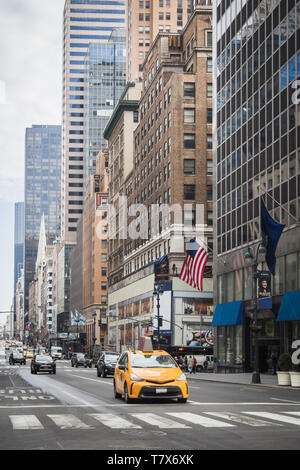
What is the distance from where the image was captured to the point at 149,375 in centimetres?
2098

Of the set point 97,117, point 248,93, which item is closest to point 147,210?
point 248,93

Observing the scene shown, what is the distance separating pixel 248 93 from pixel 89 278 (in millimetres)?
109165

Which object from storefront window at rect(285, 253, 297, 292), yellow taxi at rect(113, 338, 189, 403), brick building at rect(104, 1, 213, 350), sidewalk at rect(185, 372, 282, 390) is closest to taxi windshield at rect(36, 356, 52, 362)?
sidewalk at rect(185, 372, 282, 390)

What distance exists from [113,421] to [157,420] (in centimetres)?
101

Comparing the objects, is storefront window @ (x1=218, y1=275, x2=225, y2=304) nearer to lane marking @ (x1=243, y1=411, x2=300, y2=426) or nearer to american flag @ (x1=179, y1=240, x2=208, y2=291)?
american flag @ (x1=179, y1=240, x2=208, y2=291)

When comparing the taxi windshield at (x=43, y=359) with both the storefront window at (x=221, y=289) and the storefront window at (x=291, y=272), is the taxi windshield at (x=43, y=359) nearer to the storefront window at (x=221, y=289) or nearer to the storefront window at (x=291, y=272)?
the storefront window at (x=221, y=289)

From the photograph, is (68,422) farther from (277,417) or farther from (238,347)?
(238,347)

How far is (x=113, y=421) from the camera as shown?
16.2m

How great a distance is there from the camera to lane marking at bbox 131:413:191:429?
15.1m

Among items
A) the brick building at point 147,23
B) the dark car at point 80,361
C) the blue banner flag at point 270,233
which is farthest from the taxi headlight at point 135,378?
the brick building at point 147,23

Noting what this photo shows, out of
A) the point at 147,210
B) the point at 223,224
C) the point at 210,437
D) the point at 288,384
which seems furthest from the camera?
the point at 147,210

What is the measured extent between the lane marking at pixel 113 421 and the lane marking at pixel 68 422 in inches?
19.2

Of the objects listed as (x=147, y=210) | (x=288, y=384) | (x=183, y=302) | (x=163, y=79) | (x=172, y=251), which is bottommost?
(x=288, y=384)

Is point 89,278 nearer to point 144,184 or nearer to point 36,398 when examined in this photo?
point 144,184
